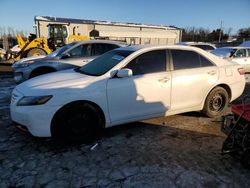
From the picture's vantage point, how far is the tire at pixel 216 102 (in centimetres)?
485

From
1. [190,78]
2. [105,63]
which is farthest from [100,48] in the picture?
[190,78]

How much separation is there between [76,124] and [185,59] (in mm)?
2396

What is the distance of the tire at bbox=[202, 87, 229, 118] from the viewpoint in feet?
15.9

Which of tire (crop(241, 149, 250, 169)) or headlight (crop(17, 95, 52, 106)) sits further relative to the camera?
headlight (crop(17, 95, 52, 106))

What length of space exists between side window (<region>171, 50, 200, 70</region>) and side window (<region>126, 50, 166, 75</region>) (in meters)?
0.24

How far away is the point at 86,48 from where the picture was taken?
773 centimetres

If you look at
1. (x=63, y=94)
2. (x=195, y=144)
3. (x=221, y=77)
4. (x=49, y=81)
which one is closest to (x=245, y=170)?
(x=195, y=144)

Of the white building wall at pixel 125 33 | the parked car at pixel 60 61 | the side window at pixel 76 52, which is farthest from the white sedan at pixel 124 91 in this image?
the white building wall at pixel 125 33

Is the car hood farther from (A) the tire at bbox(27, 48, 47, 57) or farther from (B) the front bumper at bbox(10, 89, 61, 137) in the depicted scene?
(A) the tire at bbox(27, 48, 47, 57)

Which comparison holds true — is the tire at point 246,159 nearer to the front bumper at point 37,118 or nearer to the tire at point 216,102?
the tire at point 216,102

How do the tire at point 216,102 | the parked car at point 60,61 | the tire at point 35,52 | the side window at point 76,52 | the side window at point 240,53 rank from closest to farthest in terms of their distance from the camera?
the tire at point 216,102 → the parked car at point 60,61 → the side window at point 76,52 → the side window at point 240,53 → the tire at point 35,52

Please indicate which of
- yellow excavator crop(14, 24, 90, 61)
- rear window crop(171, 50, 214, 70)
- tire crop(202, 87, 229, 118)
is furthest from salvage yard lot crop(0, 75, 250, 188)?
yellow excavator crop(14, 24, 90, 61)

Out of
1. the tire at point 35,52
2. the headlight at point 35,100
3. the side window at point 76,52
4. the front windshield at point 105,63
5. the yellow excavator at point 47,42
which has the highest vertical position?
the yellow excavator at point 47,42

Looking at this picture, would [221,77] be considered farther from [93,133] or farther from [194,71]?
[93,133]
